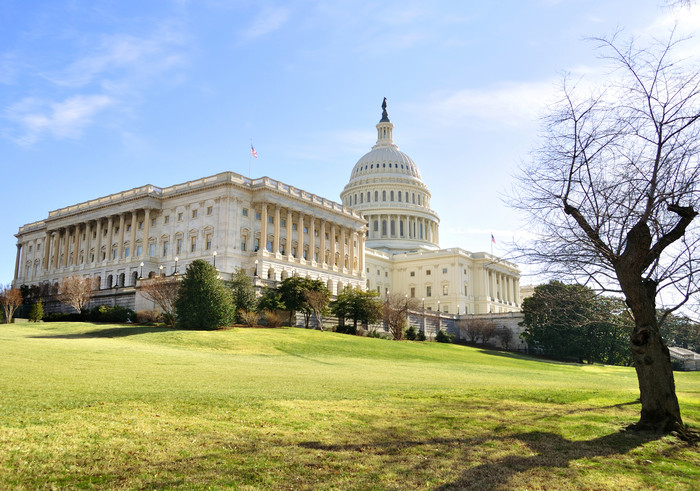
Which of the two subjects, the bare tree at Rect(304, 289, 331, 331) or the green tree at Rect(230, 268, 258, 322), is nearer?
the green tree at Rect(230, 268, 258, 322)

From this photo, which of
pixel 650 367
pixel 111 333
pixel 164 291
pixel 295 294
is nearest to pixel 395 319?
pixel 295 294

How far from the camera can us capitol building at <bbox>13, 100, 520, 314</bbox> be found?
3253 inches

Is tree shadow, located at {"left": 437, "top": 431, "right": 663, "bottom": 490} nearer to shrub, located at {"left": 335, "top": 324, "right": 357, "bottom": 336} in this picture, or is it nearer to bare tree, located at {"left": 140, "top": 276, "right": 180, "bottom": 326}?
bare tree, located at {"left": 140, "top": 276, "right": 180, "bottom": 326}

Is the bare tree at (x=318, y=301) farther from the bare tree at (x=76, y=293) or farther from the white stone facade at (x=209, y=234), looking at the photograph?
the bare tree at (x=76, y=293)

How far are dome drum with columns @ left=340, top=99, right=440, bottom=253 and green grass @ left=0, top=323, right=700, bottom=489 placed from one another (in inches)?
4641

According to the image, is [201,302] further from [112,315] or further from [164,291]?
[112,315]

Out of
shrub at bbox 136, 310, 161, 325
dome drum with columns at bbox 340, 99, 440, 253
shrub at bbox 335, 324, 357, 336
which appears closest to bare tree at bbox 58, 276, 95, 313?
shrub at bbox 136, 310, 161, 325

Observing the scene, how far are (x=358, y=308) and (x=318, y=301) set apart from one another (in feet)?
21.3

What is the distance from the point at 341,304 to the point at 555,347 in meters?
31.1

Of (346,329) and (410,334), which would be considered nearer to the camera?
(346,329)

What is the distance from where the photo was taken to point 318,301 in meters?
64.7

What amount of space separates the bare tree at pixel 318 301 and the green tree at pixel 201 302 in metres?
12.4

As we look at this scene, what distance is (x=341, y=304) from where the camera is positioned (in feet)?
230

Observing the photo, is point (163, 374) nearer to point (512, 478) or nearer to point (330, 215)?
point (512, 478)
